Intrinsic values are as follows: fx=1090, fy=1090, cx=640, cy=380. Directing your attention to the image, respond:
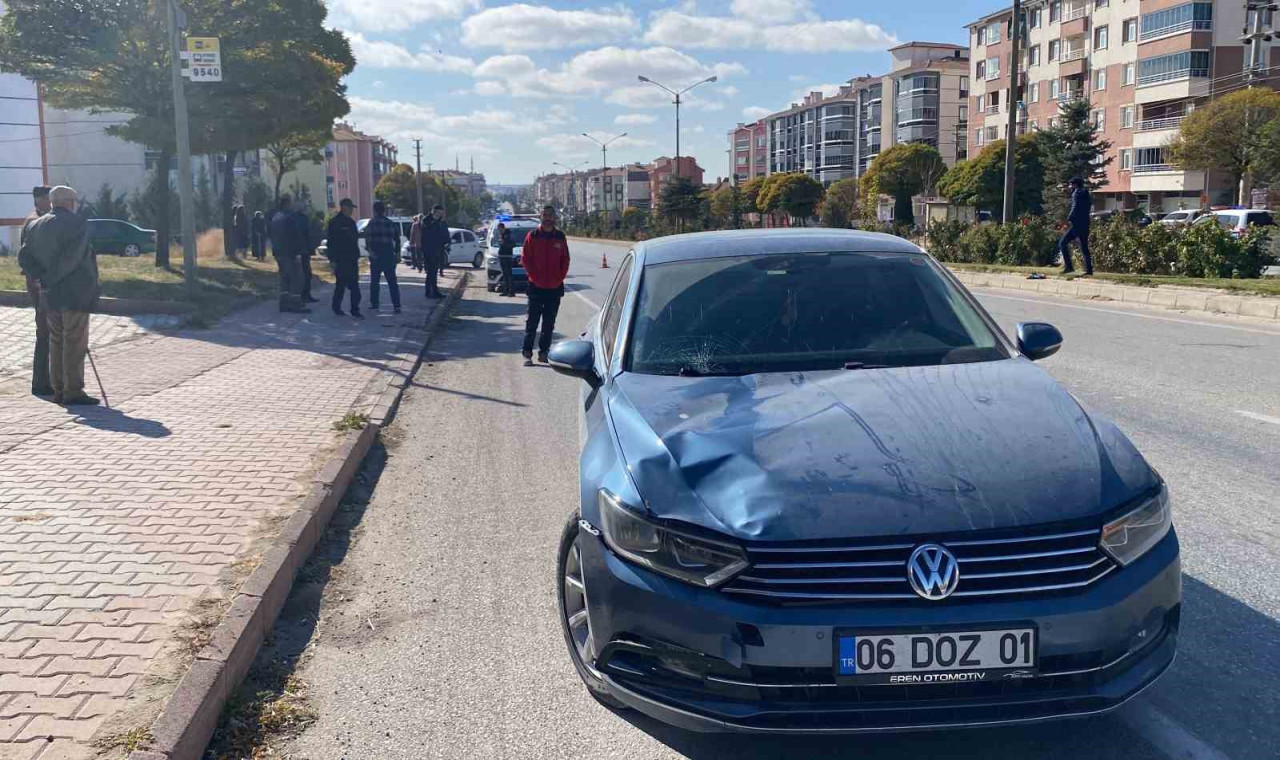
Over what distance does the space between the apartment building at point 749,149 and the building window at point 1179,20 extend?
86000 millimetres

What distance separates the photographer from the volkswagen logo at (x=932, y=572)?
3.00 meters

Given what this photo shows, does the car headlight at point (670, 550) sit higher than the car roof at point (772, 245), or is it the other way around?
the car roof at point (772, 245)

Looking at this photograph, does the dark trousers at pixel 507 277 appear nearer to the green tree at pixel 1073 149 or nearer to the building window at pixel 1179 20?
the green tree at pixel 1073 149

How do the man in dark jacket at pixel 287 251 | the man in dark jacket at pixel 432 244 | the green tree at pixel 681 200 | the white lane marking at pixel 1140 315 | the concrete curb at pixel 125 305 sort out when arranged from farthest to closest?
the green tree at pixel 681 200, the man in dark jacket at pixel 432 244, the man in dark jacket at pixel 287 251, the concrete curb at pixel 125 305, the white lane marking at pixel 1140 315

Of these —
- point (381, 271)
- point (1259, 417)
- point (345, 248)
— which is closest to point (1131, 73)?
point (381, 271)

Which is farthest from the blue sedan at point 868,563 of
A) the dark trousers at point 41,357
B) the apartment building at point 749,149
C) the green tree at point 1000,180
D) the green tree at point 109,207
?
the apartment building at point 749,149

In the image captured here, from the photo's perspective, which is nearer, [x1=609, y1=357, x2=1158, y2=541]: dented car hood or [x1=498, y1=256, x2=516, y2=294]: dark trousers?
[x1=609, y1=357, x2=1158, y2=541]: dented car hood

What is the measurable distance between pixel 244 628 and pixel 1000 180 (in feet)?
216

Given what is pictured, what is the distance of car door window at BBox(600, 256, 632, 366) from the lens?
497cm

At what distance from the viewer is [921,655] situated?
298cm

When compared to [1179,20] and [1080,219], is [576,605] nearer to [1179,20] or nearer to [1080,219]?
[1080,219]

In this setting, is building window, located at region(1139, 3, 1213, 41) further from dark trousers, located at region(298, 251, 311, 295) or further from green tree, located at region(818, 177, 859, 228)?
dark trousers, located at region(298, 251, 311, 295)

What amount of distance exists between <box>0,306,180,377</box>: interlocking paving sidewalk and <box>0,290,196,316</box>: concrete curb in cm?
16

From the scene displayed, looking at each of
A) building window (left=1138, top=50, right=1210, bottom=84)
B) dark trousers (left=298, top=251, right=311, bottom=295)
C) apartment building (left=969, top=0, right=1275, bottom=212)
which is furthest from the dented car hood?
building window (left=1138, top=50, right=1210, bottom=84)
